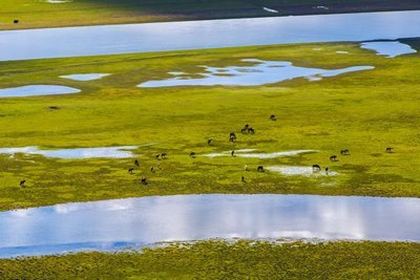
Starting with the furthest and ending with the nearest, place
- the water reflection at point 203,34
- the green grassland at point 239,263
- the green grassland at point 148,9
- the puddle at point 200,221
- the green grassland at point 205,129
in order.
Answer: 1. the green grassland at point 148,9
2. the water reflection at point 203,34
3. the green grassland at point 205,129
4. the puddle at point 200,221
5. the green grassland at point 239,263

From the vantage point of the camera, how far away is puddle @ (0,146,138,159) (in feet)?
185

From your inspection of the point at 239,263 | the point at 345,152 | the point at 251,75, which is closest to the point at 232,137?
the point at 345,152

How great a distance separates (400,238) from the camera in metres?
38.8

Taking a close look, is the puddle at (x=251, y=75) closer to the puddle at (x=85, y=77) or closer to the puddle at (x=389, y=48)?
the puddle at (x=85, y=77)

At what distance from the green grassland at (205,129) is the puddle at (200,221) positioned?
5.82 ft

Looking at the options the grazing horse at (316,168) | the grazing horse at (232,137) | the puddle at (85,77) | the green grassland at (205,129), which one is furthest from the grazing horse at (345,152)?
the puddle at (85,77)

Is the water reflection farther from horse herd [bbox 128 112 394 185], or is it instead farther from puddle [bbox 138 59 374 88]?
horse herd [bbox 128 112 394 185]

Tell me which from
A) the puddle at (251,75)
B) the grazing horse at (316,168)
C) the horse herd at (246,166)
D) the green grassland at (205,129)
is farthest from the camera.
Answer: the puddle at (251,75)

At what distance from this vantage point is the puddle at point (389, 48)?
342ft

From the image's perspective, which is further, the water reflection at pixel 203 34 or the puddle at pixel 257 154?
the water reflection at pixel 203 34

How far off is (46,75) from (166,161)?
42570 mm

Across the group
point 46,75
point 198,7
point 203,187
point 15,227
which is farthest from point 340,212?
point 198,7

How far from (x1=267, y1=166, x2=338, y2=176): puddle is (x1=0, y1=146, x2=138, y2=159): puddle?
30.1ft

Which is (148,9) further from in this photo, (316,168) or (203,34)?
(316,168)
